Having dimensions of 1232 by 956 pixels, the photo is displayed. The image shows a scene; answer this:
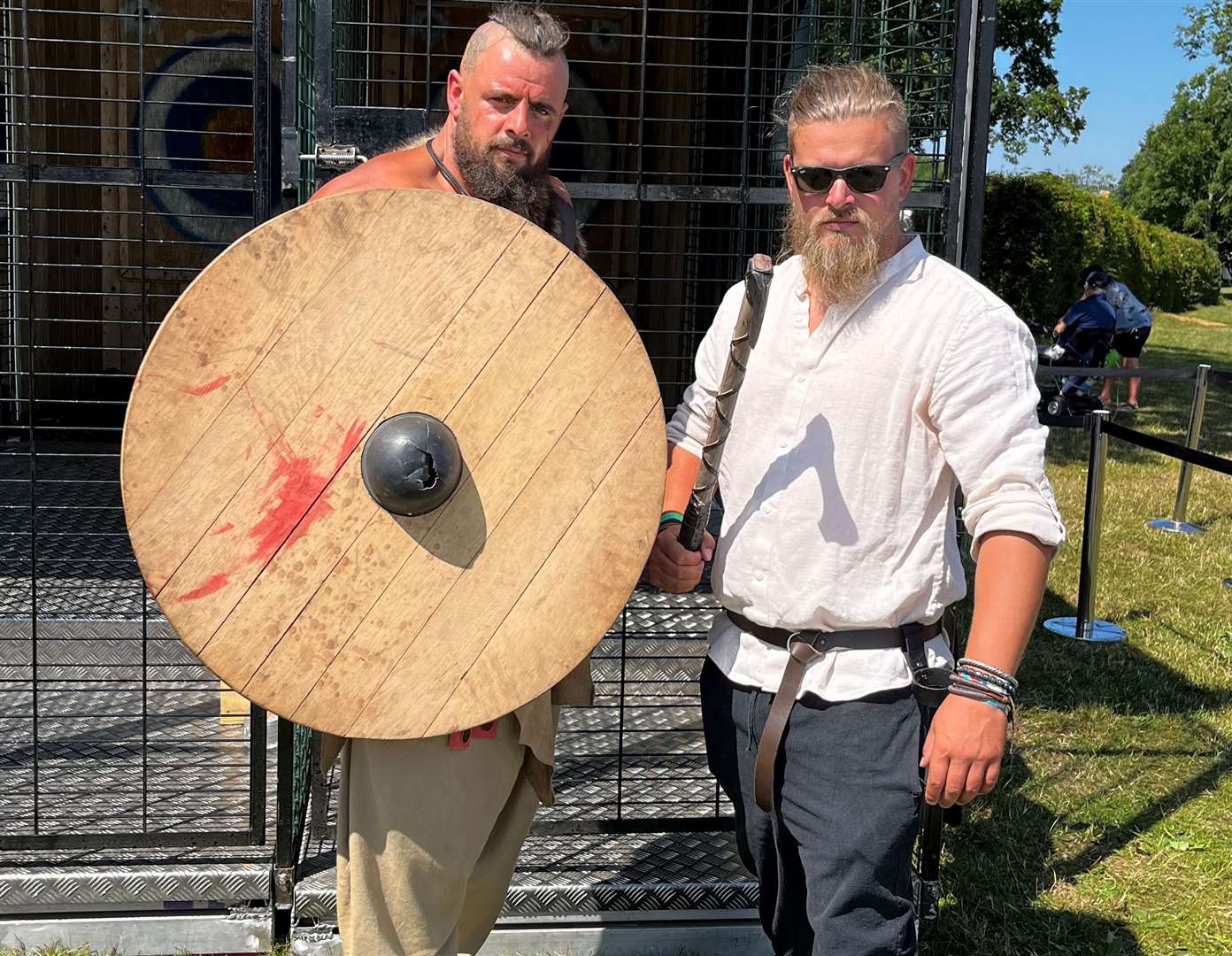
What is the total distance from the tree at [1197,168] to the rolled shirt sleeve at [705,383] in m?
53.0

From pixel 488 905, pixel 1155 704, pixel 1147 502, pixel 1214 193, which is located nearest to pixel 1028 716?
pixel 1155 704

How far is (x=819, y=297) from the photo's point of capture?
6.66ft

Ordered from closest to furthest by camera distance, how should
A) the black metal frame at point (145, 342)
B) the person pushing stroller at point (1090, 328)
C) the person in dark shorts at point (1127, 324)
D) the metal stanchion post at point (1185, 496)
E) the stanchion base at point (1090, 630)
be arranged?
the black metal frame at point (145, 342), the stanchion base at point (1090, 630), the metal stanchion post at point (1185, 496), the person pushing stroller at point (1090, 328), the person in dark shorts at point (1127, 324)

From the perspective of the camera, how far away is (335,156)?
2.60 metres

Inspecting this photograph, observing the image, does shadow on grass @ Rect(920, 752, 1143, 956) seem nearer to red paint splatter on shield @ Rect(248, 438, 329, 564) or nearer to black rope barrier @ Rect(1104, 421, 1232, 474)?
black rope barrier @ Rect(1104, 421, 1232, 474)

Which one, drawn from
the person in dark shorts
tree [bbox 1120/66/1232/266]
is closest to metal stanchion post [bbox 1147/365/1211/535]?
the person in dark shorts

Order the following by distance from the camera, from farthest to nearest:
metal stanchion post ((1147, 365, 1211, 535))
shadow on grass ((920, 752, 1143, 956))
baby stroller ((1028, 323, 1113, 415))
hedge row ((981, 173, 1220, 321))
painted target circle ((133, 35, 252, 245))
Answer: hedge row ((981, 173, 1220, 321)) → baby stroller ((1028, 323, 1113, 415)) → painted target circle ((133, 35, 252, 245)) → metal stanchion post ((1147, 365, 1211, 535)) → shadow on grass ((920, 752, 1143, 956))

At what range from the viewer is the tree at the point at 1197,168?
49812 millimetres

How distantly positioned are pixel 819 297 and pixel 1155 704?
343 centimetres

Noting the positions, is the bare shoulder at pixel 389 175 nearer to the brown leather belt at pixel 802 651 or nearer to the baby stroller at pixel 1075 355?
the brown leather belt at pixel 802 651

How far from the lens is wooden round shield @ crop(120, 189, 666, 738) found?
1825mm

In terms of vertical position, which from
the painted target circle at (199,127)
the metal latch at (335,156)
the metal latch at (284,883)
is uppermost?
the painted target circle at (199,127)

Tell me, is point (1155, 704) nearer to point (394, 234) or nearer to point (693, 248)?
point (693, 248)

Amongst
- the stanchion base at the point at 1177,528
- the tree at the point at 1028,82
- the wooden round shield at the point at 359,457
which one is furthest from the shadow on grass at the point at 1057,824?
the tree at the point at 1028,82
